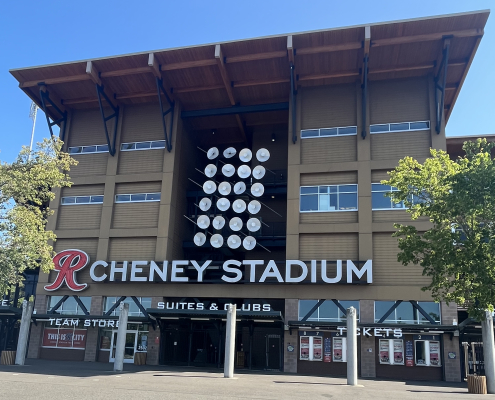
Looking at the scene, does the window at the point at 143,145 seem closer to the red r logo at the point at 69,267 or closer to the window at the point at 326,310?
the red r logo at the point at 69,267

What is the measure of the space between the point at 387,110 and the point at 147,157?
17298mm

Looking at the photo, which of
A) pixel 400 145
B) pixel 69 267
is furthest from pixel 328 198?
pixel 69 267

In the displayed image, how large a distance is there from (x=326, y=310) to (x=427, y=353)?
6.10m

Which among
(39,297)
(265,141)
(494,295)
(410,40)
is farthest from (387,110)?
(39,297)

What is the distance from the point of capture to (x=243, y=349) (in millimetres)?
32688

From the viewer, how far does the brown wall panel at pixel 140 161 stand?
114 ft

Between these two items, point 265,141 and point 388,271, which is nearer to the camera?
point 388,271

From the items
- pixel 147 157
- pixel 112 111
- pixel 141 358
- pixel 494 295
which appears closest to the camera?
pixel 494 295

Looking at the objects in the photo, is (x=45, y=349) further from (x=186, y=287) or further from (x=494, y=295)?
(x=494, y=295)

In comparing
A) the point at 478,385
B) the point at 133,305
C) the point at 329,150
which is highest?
the point at 329,150

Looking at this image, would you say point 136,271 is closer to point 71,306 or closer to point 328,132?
point 71,306

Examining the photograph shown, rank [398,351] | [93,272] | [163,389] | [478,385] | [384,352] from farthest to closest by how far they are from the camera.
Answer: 1. [93,272]
2. [384,352]
3. [398,351]
4. [478,385]
5. [163,389]

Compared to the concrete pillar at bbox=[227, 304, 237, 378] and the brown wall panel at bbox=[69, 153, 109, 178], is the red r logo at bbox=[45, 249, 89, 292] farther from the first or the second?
the concrete pillar at bbox=[227, 304, 237, 378]

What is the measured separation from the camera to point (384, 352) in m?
27.7
